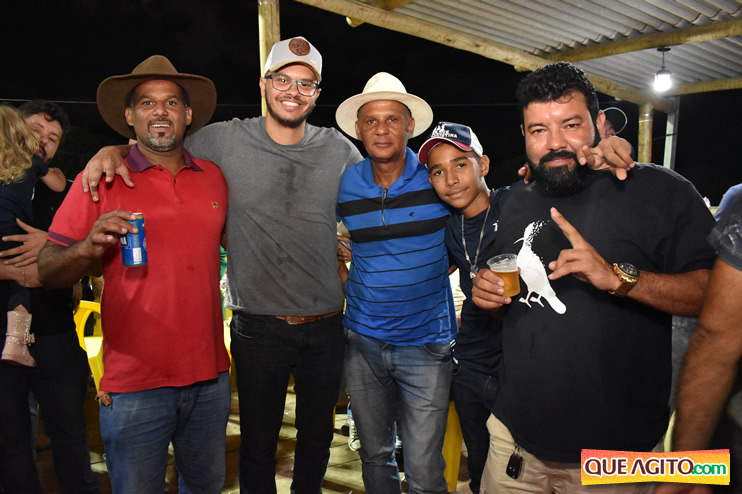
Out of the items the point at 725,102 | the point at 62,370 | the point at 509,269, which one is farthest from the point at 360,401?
the point at 725,102

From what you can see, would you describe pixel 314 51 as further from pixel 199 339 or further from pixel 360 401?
pixel 360 401

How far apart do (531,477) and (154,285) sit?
5.78ft

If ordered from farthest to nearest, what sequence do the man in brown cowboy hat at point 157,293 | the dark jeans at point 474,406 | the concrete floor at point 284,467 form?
the concrete floor at point 284,467 → the dark jeans at point 474,406 → the man in brown cowboy hat at point 157,293

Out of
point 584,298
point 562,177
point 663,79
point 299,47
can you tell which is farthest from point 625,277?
point 663,79

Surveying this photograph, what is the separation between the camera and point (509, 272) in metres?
1.84

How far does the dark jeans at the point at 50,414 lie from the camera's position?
8.38 feet

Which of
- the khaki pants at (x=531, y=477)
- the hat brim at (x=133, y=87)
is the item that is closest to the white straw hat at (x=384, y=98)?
the hat brim at (x=133, y=87)

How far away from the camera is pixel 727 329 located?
1.33 m

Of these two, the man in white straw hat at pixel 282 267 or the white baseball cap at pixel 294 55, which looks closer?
the man in white straw hat at pixel 282 267

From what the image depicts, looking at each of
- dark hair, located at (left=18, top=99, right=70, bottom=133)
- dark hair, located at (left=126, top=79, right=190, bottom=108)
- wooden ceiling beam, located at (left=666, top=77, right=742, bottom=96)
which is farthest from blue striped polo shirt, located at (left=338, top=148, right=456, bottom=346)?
wooden ceiling beam, located at (left=666, top=77, right=742, bottom=96)

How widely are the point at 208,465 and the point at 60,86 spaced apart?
33.2 meters

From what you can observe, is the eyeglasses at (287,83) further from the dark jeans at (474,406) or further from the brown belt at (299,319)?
the dark jeans at (474,406)

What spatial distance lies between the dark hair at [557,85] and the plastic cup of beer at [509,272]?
2.10ft

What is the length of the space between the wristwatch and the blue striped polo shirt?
1171 mm
